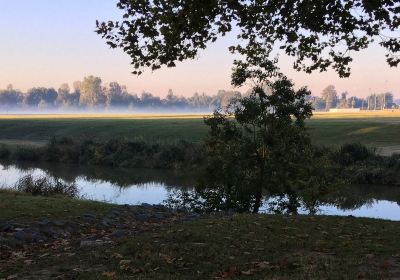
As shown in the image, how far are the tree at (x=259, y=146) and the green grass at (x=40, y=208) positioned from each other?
787 centimetres

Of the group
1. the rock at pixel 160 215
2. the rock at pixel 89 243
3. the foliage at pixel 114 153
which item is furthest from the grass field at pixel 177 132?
the rock at pixel 89 243

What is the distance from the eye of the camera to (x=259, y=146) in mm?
24469

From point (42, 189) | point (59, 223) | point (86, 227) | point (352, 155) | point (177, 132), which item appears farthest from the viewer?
point (177, 132)

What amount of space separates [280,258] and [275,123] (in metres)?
15.3

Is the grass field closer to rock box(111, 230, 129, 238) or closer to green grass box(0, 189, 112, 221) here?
green grass box(0, 189, 112, 221)

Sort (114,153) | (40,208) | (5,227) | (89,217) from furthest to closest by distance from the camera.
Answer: (114,153) → (40,208) → (89,217) → (5,227)

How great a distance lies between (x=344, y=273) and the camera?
7992 millimetres

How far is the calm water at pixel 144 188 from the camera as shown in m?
31.8

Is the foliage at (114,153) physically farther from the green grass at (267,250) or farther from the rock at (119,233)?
the green grass at (267,250)

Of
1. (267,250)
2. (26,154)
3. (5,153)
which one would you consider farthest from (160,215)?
(5,153)

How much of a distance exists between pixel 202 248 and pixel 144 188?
30.3 m

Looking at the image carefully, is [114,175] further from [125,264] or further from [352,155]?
[125,264]

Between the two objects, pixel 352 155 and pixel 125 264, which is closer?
pixel 125 264

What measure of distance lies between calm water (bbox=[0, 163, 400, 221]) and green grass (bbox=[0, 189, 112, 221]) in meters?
12.2
